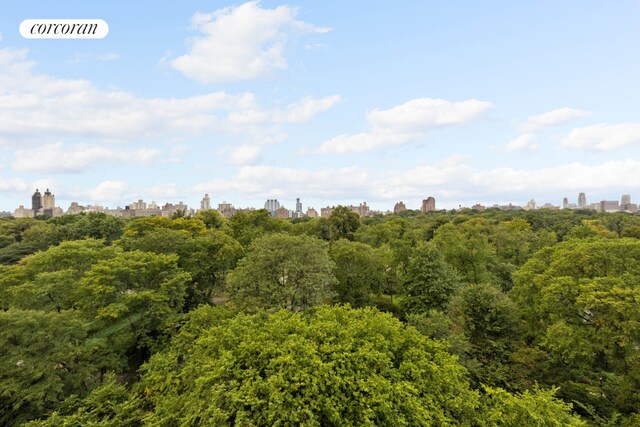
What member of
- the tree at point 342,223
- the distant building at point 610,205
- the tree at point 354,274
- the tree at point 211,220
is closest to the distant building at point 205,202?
the tree at point 211,220

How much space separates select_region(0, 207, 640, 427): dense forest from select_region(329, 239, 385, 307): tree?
12 cm

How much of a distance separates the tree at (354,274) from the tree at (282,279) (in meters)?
5.09

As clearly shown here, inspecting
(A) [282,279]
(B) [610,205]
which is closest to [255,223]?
(A) [282,279]

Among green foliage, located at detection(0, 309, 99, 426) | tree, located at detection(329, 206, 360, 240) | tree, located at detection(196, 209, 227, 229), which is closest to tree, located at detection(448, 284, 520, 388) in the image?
green foliage, located at detection(0, 309, 99, 426)

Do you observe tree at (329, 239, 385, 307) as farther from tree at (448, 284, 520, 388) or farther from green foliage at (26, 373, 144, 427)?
green foliage at (26, 373, 144, 427)

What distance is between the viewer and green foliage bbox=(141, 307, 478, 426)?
8.27 m

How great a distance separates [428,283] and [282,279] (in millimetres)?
11173

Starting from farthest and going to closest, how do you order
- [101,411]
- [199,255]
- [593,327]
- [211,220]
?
[211,220] < [199,255] < [593,327] < [101,411]

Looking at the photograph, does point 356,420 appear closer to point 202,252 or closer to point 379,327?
point 379,327

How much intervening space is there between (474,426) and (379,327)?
13.5 feet

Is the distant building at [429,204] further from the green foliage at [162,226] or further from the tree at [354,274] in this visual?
the tree at [354,274]

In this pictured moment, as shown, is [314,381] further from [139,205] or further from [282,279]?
[139,205]

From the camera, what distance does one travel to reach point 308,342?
1006 centimetres

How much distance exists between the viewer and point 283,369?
8977 millimetres
